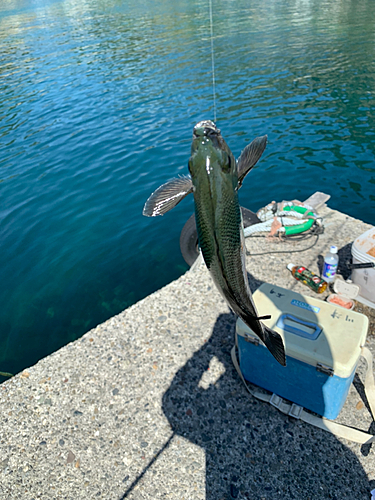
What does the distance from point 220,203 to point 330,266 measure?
5075mm

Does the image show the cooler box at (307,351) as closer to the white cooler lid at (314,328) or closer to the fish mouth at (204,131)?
the white cooler lid at (314,328)

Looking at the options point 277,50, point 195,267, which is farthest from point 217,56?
point 195,267

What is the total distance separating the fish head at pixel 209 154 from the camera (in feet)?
7.11

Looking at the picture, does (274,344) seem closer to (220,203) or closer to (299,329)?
(220,203)

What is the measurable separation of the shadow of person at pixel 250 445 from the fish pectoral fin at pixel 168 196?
3.43 metres

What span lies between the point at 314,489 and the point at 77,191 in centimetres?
1263

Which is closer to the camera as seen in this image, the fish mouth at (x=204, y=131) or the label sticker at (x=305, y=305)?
the fish mouth at (x=204, y=131)

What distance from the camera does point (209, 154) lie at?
7.09ft

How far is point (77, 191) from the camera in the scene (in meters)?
14.1

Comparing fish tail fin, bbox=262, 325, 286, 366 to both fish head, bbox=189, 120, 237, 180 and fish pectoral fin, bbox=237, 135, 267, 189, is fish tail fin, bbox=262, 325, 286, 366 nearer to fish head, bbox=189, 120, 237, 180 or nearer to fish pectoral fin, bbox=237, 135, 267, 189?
fish pectoral fin, bbox=237, 135, 267, 189

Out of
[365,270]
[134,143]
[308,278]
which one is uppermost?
[365,270]

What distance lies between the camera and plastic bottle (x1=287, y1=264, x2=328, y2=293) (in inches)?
259

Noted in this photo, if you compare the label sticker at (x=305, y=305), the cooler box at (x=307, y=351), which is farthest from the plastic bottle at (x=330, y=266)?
the label sticker at (x=305, y=305)

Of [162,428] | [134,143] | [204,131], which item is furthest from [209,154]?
[134,143]
